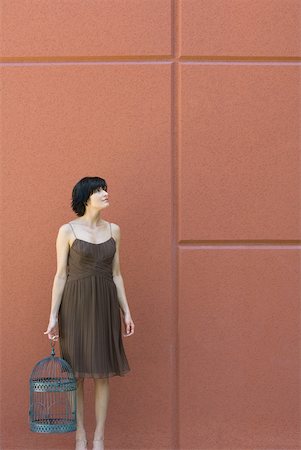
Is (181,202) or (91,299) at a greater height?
(181,202)

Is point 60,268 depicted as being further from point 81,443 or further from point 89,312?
point 81,443

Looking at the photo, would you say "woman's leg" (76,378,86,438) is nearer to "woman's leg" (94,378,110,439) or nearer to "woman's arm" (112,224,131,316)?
"woman's leg" (94,378,110,439)

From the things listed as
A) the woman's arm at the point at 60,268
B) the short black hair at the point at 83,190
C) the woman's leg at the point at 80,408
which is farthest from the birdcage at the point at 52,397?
the short black hair at the point at 83,190

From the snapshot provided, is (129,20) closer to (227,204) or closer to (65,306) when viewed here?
(227,204)

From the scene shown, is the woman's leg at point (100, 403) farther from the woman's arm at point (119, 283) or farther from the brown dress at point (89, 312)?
Result: the woman's arm at point (119, 283)

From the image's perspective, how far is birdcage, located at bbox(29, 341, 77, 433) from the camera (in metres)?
6.21

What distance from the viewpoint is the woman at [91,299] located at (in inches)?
245

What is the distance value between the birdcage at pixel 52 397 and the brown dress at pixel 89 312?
0.10 metres

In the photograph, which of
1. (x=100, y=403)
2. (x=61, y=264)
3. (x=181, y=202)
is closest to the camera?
(x=61, y=264)

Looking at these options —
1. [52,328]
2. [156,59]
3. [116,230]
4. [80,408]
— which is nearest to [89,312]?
[52,328]

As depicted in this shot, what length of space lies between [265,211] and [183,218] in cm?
62

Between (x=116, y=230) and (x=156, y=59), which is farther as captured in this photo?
(x=156, y=59)

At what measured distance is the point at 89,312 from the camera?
20.4 ft

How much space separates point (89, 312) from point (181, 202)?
47.5 inches
